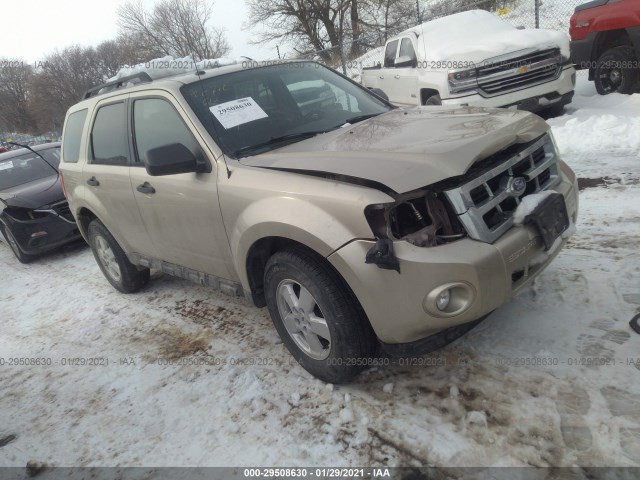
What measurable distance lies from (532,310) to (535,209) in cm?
98

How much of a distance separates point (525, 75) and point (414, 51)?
7.07 ft

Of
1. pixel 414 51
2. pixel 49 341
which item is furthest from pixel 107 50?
pixel 49 341

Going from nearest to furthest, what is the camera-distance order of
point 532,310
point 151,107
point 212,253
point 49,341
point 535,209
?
1. point 535,209
2. point 532,310
3. point 212,253
4. point 151,107
5. point 49,341

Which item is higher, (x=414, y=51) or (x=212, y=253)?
(x=414, y=51)

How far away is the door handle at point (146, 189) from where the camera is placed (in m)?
3.58

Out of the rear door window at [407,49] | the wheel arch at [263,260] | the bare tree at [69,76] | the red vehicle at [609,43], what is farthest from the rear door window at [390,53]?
the bare tree at [69,76]

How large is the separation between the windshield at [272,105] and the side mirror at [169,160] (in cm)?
24

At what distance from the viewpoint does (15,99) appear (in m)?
60.2

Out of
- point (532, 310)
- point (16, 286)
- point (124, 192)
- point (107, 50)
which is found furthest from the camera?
point (107, 50)

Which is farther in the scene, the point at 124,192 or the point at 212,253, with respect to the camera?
the point at 124,192

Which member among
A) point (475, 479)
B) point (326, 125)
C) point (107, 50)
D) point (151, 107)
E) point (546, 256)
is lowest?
point (475, 479)

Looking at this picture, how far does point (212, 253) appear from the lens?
333cm

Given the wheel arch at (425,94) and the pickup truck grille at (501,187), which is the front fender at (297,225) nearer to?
the pickup truck grille at (501,187)

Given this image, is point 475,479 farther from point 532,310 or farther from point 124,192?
Answer: point 124,192
